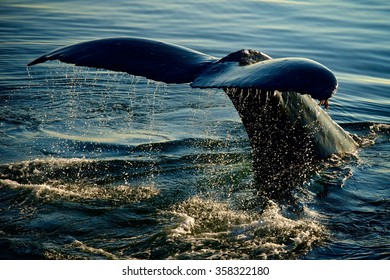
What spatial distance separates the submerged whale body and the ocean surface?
0.32 m

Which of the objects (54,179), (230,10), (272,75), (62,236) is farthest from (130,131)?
(230,10)

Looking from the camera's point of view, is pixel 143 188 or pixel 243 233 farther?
pixel 143 188

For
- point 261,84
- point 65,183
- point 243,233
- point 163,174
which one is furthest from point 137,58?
point 163,174

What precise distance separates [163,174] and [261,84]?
8.73 ft

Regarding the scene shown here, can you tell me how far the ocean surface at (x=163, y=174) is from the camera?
4859mm

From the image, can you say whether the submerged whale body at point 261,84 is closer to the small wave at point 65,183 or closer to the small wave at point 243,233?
the small wave at point 243,233

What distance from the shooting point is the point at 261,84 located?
3846 millimetres

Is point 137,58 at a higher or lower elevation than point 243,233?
Result: higher

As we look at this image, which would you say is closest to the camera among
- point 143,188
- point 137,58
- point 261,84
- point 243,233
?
point 261,84

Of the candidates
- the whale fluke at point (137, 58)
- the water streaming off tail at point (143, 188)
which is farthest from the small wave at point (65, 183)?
the whale fluke at point (137, 58)

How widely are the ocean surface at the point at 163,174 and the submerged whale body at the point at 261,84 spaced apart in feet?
1.05

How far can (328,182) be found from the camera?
5.98m

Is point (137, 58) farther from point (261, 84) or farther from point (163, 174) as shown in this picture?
point (163, 174)
